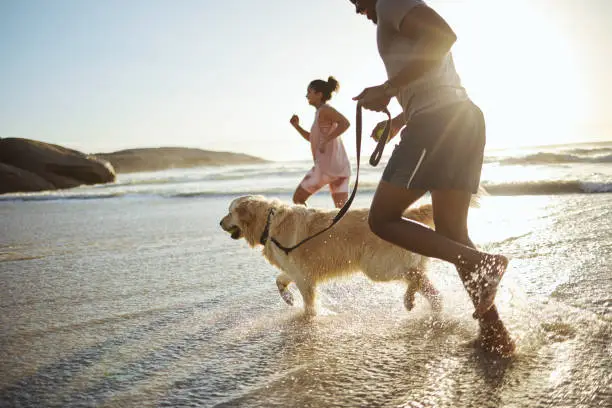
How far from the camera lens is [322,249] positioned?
3.69 m

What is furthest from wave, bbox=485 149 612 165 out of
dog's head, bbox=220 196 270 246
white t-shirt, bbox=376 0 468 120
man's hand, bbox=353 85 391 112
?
man's hand, bbox=353 85 391 112

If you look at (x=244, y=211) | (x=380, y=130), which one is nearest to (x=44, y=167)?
(x=244, y=211)

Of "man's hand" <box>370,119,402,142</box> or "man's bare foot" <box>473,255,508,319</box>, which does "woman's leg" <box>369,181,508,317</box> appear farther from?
"man's hand" <box>370,119,402,142</box>

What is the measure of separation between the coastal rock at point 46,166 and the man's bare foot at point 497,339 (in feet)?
65.0

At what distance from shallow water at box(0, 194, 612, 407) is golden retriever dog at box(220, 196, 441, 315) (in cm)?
20

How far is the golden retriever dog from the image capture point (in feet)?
11.4

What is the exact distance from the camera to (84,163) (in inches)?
843

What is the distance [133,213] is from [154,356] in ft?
25.5

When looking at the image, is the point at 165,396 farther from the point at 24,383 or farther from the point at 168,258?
the point at 168,258

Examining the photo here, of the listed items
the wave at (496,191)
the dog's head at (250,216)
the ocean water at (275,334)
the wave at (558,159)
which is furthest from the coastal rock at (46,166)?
the wave at (558,159)

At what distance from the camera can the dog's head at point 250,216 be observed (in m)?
4.00

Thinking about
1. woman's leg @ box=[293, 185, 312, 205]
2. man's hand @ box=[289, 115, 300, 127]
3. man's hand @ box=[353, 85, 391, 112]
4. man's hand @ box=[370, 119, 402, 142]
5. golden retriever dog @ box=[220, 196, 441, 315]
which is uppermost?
man's hand @ box=[289, 115, 300, 127]

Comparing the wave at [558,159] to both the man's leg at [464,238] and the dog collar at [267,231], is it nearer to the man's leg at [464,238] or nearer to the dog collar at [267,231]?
the dog collar at [267,231]

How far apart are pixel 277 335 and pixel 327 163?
9.49 ft
